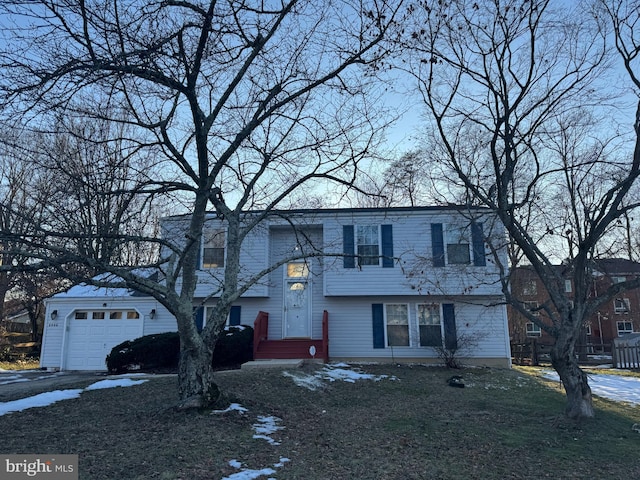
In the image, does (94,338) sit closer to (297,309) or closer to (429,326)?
(297,309)

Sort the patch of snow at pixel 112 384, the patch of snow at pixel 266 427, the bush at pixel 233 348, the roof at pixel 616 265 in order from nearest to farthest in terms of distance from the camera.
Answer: the patch of snow at pixel 266 427
the patch of snow at pixel 112 384
the roof at pixel 616 265
the bush at pixel 233 348

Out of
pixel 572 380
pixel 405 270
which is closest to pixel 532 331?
pixel 405 270

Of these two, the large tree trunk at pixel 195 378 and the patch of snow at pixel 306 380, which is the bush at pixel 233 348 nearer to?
the patch of snow at pixel 306 380

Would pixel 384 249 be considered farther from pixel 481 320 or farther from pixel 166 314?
pixel 166 314

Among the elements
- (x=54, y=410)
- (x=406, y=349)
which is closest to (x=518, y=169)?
(x=406, y=349)

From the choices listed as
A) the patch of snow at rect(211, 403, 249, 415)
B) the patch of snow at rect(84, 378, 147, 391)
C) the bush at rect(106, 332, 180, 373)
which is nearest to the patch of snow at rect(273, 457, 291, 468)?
the patch of snow at rect(211, 403, 249, 415)

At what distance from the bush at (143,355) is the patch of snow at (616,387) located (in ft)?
36.3

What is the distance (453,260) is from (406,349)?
3.23 m

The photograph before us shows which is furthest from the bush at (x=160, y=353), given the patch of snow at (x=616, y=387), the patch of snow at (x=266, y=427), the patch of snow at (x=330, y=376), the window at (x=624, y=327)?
the window at (x=624, y=327)

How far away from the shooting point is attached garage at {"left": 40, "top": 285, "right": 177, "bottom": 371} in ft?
50.1

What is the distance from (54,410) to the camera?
23.3 feet

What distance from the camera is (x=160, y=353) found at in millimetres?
12672

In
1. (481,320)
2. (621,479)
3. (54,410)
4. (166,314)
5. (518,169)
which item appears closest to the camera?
(621,479)

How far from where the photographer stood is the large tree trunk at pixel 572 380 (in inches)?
288
